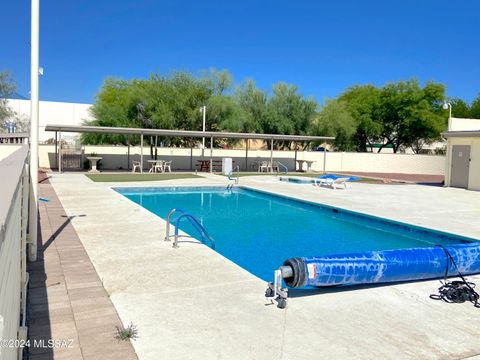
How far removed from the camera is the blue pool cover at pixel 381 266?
458 cm

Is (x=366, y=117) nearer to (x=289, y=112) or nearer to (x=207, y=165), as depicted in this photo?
(x=289, y=112)

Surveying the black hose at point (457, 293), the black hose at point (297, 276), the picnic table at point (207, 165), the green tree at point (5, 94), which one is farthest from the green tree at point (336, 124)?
the black hose at point (297, 276)

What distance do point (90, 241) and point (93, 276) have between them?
5.98 feet

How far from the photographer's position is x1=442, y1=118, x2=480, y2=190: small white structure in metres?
17.1

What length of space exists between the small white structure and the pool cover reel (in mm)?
13133

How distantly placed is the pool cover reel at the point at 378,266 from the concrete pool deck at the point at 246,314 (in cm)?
13

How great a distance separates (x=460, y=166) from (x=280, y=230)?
1182 centimetres

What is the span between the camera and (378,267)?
492 cm

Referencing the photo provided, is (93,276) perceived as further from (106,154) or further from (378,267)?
(106,154)

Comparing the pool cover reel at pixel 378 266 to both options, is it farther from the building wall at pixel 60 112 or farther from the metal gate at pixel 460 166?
the building wall at pixel 60 112

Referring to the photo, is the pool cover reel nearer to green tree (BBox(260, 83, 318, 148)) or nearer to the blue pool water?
the blue pool water

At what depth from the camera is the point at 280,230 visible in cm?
977

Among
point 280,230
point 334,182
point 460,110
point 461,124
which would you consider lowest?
point 280,230

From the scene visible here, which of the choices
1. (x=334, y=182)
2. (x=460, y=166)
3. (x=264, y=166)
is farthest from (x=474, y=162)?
(x=264, y=166)
